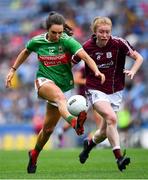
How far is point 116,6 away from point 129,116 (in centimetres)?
489

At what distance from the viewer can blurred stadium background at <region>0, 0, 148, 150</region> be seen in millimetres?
22250

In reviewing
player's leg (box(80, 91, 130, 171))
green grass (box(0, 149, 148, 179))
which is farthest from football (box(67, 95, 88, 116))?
green grass (box(0, 149, 148, 179))

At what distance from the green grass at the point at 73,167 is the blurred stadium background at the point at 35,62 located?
5.30 m

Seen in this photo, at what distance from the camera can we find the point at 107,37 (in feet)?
37.7

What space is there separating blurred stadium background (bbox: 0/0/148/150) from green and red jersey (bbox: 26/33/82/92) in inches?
Result: 417

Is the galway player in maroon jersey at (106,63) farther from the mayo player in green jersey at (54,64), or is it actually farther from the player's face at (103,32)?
the mayo player in green jersey at (54,64)

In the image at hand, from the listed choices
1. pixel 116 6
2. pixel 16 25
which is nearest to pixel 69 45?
pixel 116 6

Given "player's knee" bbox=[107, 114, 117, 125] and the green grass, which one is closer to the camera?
the green grass

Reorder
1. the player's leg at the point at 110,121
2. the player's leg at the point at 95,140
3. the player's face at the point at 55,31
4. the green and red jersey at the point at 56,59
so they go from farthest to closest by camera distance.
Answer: the player's leg at the point at 95,140 → the green and red jersey at the point at 56,59 → the player's face at the point at 55,31 → the player's leg at the point at 110,121

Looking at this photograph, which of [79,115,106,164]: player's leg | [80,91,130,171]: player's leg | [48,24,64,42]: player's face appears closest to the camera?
[80,91,130,171]: player's leg

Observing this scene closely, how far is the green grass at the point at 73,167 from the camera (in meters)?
10.4

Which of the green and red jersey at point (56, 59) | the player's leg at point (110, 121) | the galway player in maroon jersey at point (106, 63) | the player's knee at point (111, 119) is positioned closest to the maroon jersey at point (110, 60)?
the galway player in maroon jersey at point (106, 63)

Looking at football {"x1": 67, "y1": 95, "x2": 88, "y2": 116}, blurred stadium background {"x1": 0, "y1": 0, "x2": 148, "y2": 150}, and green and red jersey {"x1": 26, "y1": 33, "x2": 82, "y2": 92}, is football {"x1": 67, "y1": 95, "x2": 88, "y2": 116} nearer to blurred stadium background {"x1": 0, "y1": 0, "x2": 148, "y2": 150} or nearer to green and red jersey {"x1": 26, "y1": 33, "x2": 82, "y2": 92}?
green and red jersey {"x1": 26, "y1": 33, "x2": 82, "y2": 92}

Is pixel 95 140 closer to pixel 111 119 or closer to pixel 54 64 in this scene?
pixel 111 119
